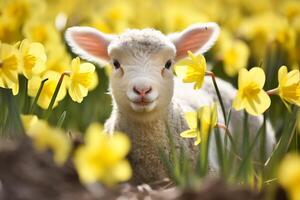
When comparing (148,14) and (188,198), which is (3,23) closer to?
(188,198)

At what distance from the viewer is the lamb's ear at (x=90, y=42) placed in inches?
204

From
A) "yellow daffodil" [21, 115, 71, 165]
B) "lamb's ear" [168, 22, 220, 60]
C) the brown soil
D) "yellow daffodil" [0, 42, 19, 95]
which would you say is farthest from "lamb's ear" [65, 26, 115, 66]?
"yellow daffodil" [21, 115, 71, 165]

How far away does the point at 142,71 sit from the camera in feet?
15.1

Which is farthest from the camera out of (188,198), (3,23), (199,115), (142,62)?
(3,23)

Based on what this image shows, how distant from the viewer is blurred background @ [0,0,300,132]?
602cm

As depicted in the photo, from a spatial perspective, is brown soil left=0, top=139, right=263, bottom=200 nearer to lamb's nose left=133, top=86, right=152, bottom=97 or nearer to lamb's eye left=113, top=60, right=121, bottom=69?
lamb's nose left=133, top=86, right=152, bottom=97

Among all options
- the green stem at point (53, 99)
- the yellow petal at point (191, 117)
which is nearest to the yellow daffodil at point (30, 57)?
the green stem at point (53, 99)

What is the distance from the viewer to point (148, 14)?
398 inches

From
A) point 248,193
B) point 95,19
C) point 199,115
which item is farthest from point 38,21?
point 248,193

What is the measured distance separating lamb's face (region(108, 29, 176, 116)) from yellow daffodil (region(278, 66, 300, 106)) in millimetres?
752

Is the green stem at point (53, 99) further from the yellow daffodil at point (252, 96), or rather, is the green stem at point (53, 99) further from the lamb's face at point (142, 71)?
the yellow daffodil at point (252, 96)

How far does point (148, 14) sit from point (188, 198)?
738 centimetres

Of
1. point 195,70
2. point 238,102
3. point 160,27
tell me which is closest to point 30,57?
point 195,70

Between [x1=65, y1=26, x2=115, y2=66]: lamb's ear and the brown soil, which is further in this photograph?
[x1=65, y1=26, x2=115, y2=66]: lamb's ear
